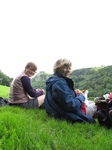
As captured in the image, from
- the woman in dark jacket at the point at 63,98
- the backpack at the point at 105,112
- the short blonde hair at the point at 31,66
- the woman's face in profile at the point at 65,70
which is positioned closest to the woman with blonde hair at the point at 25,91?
the short blonde hair at the point at 31,66

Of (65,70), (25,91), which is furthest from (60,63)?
(25,91)

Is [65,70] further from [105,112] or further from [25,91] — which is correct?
[25,91]

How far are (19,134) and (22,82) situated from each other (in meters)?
2.93

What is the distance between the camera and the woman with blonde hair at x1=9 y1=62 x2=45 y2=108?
A: 16.1ft

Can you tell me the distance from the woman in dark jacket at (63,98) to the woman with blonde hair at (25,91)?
132 centimetres

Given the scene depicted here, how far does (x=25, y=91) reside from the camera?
5113mm

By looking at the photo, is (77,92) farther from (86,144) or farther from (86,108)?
(86,144)

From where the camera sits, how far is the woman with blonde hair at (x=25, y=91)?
491 cm

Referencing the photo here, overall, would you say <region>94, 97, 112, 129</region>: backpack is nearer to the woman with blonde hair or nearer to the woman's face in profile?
the woman's face in profile

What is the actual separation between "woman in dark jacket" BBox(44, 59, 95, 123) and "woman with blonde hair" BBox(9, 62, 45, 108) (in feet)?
4.32

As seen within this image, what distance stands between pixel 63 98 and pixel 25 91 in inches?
87.9

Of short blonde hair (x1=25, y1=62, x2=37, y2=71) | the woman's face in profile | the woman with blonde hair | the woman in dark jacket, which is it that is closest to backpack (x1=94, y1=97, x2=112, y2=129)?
the woman in dark jacket

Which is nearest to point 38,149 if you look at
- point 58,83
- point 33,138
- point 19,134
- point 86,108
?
point 33,138

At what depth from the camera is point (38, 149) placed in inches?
70.5
